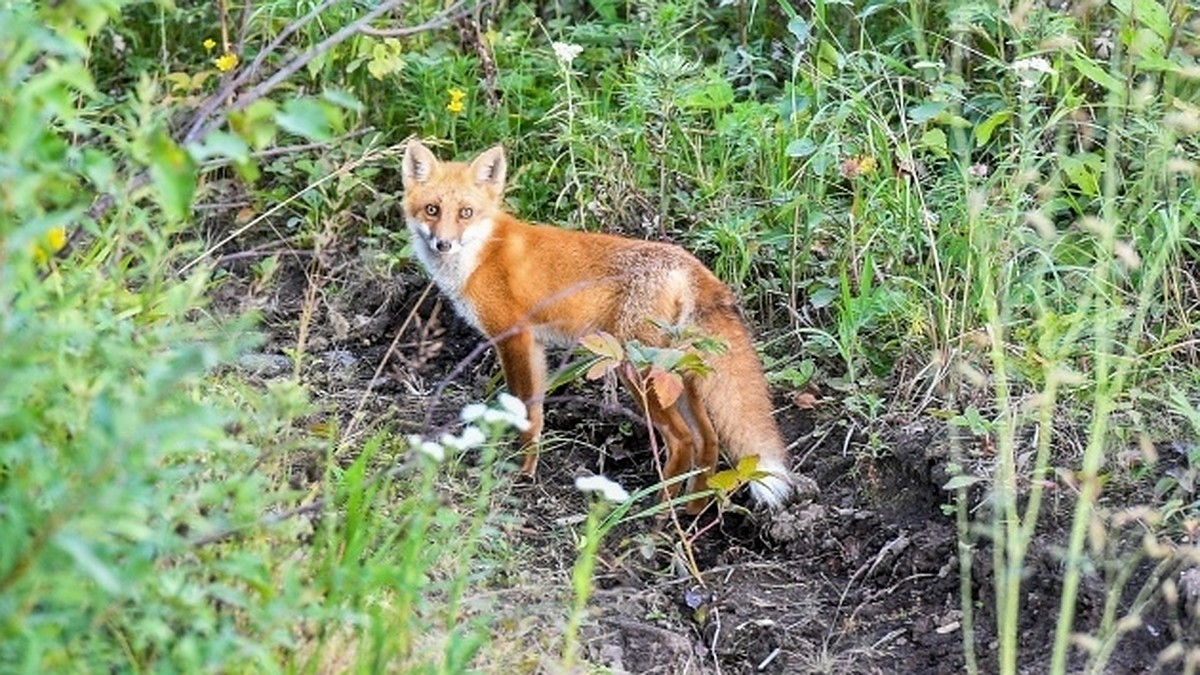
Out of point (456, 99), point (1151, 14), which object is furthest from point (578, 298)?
point (1151, 14)

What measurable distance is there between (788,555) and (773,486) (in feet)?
0.67

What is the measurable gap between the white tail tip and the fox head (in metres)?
1.46

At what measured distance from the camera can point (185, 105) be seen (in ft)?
16.5

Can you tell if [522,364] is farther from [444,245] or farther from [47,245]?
[47,245]

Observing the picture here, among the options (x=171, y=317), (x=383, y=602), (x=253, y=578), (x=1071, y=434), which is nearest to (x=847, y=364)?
(x=1071, y=434)

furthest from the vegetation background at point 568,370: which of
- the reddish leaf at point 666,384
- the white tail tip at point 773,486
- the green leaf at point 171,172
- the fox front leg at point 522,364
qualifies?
the reddish leaf at point 666,384

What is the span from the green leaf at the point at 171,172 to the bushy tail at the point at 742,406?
92.8 inches

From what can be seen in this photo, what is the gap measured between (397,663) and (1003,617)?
4.72 feet

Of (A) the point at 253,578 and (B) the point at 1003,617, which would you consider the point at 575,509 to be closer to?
(B) the point at 1003,617

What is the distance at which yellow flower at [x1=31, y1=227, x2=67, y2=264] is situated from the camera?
3062mm

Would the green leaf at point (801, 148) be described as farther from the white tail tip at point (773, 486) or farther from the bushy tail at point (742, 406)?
the white tail tip at point (773, 486)

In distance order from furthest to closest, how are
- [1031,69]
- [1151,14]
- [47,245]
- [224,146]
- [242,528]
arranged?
[1031,69]
[1151,14]
[47,245]
[242,528]
[224,146]

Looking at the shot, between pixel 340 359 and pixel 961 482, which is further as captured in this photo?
pixel 340 359

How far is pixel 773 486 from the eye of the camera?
187 inches
